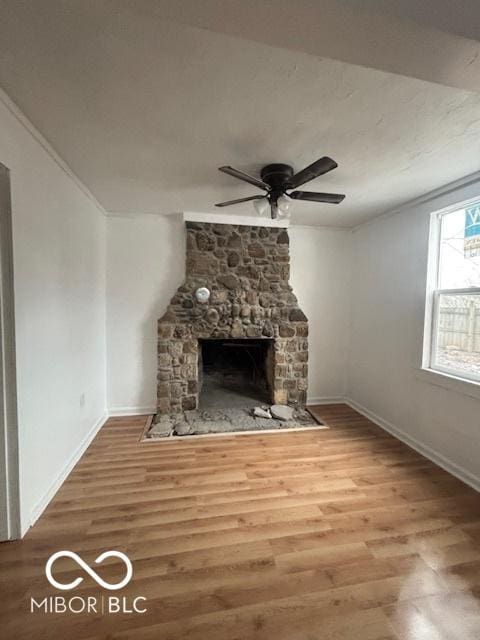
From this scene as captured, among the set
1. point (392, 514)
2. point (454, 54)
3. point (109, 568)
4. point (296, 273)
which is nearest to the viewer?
point (454, 54)

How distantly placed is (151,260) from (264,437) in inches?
92.4

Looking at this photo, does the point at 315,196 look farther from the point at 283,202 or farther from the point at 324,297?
the point at 324,297

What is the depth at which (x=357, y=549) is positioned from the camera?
4.91ft

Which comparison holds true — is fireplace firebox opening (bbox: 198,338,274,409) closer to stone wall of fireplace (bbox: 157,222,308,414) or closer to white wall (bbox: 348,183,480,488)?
stone wall of fireplace (bbox: 157,222,308,414)

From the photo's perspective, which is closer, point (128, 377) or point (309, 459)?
point (309, 459)

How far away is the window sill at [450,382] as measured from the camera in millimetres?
2071

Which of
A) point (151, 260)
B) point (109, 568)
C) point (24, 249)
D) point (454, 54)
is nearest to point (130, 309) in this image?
point (151, 260)

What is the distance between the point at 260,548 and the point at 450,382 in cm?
195

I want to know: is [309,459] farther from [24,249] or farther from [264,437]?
[24,249]

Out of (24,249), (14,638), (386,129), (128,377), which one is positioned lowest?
(14,638)

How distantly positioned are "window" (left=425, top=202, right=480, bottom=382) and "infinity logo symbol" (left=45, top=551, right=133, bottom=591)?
2669 mm

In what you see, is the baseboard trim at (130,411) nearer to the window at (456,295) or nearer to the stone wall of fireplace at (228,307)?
the stone wall of fireplace at (228,307)

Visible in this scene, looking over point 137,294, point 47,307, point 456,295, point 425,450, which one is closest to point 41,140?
point 47,307

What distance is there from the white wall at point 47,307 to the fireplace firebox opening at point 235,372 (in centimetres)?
154
